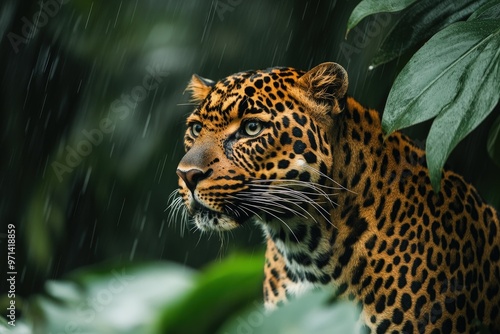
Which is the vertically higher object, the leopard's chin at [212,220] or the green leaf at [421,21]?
the green leaf at [421,21]

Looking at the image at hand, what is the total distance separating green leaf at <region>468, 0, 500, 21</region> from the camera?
3.39 meters

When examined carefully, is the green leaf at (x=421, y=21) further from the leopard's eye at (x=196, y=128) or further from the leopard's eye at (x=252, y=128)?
the leopard's eye at (x=196, y=128)

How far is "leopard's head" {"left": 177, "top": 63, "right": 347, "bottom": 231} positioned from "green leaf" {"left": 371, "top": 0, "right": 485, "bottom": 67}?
28 centimetres

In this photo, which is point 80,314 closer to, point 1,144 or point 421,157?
point 421,157

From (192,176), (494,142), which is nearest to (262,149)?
(192,176)

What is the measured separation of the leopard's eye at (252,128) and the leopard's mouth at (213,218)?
0.34 metres

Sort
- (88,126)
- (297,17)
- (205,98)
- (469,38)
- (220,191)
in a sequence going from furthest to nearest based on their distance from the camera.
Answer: (88,126) < (297,17) < (205,98) < (220,191) < (469,38)

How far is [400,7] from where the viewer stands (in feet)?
11.2

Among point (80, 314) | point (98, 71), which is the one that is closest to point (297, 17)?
point (98, 71)

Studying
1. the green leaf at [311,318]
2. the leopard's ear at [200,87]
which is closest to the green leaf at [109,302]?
the green leaf at [311,318]

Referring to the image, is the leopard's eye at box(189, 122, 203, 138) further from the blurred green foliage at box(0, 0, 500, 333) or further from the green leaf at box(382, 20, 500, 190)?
the blurred green foliage at box(0, 0, 500, 333)

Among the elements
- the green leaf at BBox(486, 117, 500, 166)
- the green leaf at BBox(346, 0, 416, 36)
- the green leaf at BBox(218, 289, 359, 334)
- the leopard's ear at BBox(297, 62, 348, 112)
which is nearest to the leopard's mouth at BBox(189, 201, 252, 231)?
the leopard's ear at BBox(297, 62, 348, 112)

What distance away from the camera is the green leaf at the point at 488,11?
3.39 metres

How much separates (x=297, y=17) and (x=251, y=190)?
331 cm
